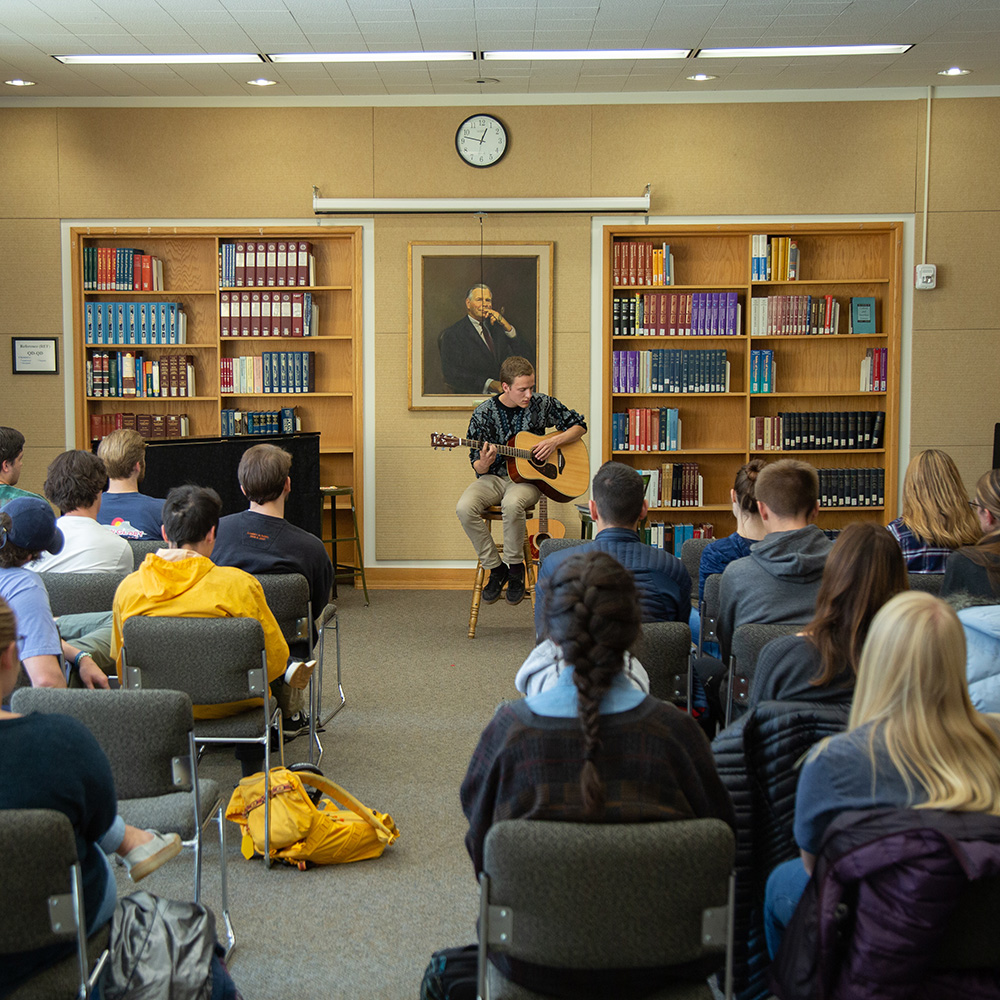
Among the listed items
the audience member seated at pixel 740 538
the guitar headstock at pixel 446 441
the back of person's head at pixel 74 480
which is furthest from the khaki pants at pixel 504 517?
the back of person's head at pixel 74 480

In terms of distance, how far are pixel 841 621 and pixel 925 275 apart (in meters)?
5.66

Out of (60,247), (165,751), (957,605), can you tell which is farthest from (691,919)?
(60,247)

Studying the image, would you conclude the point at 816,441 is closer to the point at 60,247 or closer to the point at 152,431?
the point at 152,431

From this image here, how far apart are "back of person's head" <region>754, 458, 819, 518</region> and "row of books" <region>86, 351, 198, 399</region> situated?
516 cm

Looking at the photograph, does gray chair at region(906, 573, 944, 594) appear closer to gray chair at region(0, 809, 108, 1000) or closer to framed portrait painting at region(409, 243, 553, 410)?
gray chair at region(0, 809, 108, 1000)

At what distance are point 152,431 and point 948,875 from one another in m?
6.70

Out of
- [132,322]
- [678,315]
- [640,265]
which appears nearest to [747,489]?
[678,315]

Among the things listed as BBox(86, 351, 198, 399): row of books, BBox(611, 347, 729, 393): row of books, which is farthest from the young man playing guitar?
BBox(86, 351, 198, 399): row of books

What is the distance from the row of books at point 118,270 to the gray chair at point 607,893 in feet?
21.4

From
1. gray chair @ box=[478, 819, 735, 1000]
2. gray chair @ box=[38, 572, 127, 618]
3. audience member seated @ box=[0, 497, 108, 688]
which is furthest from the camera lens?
gray chair @ box=[38, 572, 127, 618]

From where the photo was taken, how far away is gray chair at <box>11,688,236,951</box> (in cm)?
214

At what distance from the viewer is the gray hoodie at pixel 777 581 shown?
288 cm

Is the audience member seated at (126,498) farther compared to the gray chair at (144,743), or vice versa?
the audience member seated at (126,498)

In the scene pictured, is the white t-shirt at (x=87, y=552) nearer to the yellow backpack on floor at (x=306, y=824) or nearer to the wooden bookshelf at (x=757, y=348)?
the yellow backpack on floor at (x=306, y=824)
